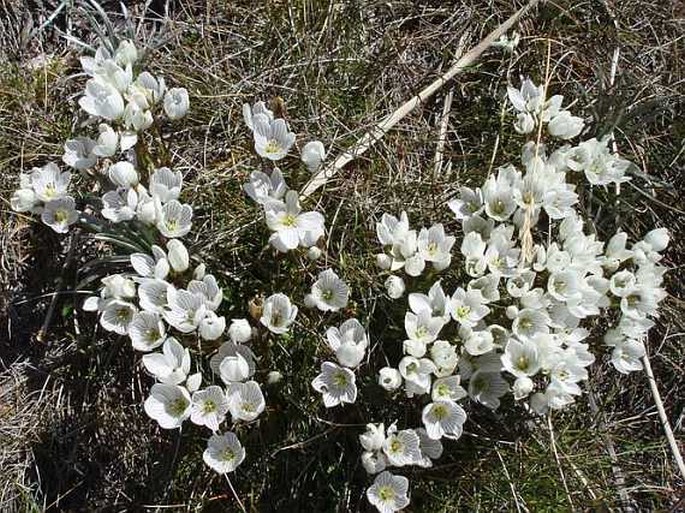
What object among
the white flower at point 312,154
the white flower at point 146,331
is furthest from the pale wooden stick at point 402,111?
the white flower at point 146,331

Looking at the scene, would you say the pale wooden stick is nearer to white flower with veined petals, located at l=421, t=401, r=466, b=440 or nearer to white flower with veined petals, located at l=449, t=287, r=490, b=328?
white flower with veined petals, located at l=449, t=287, r=490, b=328

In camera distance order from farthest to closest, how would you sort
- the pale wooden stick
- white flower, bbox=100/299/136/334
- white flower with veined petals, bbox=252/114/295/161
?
1. the pale wooden stick
2. white flower with veined petals, bbox=252/114/295/161
3. white flower, bbox=100/299/136/334

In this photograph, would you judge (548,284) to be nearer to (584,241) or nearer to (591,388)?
(584,241)

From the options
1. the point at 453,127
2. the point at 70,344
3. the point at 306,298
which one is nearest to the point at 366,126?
the point at 453,127

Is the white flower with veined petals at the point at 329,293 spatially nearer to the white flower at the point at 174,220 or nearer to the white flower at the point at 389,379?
the white flower at the point at 389,379

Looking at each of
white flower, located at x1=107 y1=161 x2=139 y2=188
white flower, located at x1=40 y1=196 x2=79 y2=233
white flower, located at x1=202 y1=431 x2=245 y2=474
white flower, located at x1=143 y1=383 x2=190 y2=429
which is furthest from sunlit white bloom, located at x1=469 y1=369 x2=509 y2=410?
white flower, located at x1=40 y1=196 x2=79 y2=233

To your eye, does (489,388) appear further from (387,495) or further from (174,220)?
(174,220)
